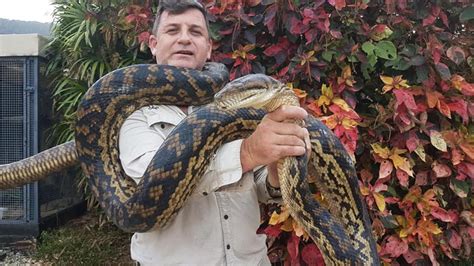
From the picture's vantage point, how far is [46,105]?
619 centimetres

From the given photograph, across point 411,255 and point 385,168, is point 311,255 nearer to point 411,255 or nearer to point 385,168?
point 411,255

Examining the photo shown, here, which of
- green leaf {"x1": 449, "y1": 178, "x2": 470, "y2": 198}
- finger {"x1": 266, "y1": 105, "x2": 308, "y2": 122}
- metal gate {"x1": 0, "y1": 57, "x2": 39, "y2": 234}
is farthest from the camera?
metal gate {"x1": 0, "y1": 57, "x2": 39, "y2": 234}

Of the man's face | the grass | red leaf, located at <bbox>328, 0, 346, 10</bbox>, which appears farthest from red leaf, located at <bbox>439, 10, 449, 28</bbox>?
the grass

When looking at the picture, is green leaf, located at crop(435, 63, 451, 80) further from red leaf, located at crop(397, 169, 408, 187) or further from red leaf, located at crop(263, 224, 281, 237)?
red leaf, located at crop(263, 224, 281, 237)

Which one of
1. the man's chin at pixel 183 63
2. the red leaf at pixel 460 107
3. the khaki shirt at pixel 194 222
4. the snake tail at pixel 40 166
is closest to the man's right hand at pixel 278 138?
the khaki shirt at pixel 194 222

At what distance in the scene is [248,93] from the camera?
151 centimetres

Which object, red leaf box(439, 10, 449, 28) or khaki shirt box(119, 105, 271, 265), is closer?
khaki shirt box(119, 105, 271, 265)

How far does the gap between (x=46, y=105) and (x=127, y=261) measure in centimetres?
233

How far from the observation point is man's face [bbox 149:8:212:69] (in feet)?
7.91

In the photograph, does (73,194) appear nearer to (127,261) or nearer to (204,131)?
(127,261)

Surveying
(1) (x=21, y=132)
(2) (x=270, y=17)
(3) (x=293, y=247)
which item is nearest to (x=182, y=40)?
(2) (x=270, y=17)

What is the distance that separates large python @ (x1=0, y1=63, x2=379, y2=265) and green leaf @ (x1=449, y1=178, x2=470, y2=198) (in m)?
1.17

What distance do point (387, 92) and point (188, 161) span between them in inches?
75.4

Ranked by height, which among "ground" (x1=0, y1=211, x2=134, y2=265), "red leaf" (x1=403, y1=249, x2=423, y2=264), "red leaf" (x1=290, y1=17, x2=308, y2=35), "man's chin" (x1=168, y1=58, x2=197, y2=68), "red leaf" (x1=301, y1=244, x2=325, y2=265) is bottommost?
"ground" (x1=0, y1=211, x2=134, y2=265)
